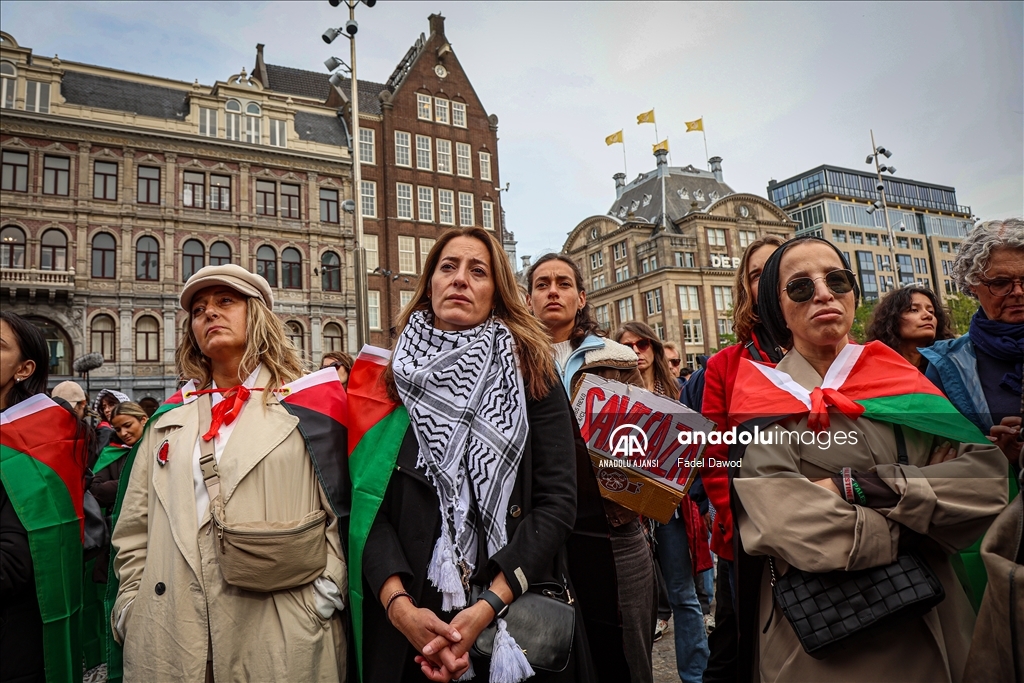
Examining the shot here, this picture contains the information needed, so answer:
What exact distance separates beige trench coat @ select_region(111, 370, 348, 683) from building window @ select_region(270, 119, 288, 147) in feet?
103

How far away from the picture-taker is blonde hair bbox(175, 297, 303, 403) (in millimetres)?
2666

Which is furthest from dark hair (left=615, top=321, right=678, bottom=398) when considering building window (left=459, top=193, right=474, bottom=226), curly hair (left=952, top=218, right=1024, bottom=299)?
building window (left=459, top=193, right=474, bottom=226)

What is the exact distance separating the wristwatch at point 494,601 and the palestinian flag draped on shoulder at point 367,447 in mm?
495

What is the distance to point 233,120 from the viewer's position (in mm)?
29547

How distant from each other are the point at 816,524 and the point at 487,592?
1.00m

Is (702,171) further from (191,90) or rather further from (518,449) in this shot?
(518,449)

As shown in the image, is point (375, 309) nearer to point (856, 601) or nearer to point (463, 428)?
point (463, 428)

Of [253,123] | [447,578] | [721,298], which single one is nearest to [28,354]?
[447,578]

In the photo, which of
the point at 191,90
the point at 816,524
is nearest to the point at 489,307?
the point at 816,524

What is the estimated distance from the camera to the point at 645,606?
2.76 metres

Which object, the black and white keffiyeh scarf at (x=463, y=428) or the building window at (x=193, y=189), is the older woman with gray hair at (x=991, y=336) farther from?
the building window at (x=193, y=189)

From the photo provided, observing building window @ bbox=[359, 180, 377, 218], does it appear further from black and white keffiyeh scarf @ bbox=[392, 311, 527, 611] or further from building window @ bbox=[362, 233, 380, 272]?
black and white keffiyeh scarf @ bbox=[392, 311, 527, 611]

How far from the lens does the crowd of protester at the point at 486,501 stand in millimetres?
1715

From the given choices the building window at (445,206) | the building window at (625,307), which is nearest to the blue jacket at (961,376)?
the building window at (445,206)
